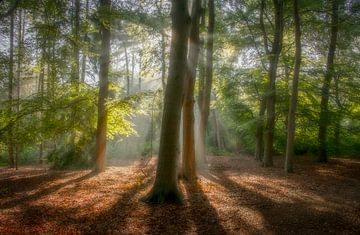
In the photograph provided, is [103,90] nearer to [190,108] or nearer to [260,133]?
[190,108]

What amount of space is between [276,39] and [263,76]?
2.27 metres

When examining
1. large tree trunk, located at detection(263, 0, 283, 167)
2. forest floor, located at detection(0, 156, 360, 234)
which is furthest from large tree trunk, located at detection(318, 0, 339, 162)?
forest floor, located at detection(0, 156, 360, 234)

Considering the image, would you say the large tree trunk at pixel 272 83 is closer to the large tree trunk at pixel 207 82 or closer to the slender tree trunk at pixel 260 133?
the slender tree trunk at pixel 260 133

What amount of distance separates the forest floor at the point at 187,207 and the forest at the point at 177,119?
0.04 m

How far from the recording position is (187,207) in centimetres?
771

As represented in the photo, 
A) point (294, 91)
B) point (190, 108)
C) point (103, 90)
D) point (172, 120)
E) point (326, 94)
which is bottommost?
point (172, 120)

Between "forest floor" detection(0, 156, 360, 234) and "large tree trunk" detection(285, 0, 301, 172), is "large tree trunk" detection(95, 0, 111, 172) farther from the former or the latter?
"large tree trunk" detection(285, 0, 301, 172)

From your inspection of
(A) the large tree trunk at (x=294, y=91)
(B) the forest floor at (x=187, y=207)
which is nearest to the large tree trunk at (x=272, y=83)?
(A) the large tree trunk at (x=294, y=91)

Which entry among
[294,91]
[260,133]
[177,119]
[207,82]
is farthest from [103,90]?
[260,133]

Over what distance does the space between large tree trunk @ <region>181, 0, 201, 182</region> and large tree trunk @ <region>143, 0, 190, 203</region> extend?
83.3 inches

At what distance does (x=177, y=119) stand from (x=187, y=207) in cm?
219

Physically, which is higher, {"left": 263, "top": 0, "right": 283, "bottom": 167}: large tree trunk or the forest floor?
{"left": 263, "top": 0, "right": 283, "bottom": 167}: large tree trunk

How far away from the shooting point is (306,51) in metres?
18.4

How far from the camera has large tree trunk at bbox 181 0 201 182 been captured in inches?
415
